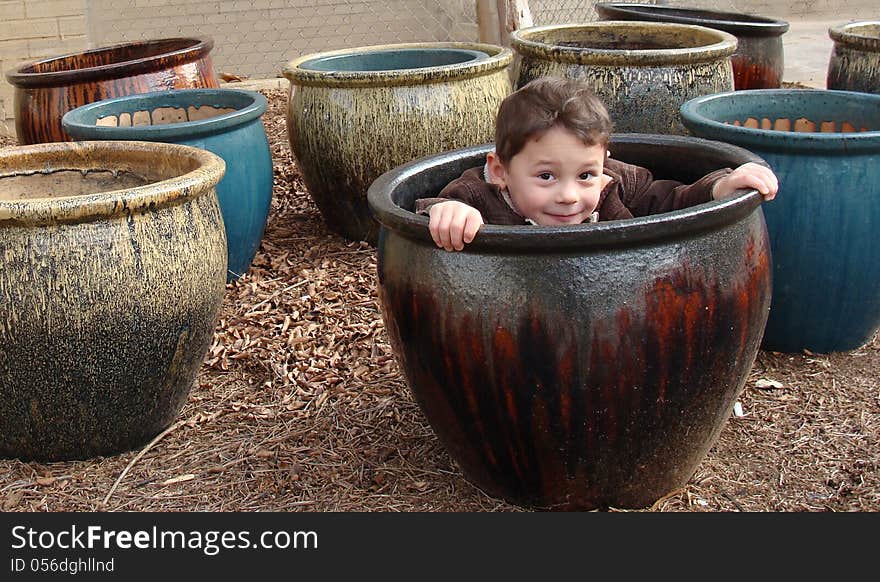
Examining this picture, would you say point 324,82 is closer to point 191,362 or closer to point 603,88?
point 603,88

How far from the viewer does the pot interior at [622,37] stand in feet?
15.5

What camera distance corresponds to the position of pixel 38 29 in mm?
6969

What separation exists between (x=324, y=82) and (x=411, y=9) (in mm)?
4996

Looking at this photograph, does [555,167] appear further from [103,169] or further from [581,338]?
[103,169]

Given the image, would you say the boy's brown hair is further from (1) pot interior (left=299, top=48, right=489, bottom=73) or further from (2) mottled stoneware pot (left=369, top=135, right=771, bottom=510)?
(1) pot interior (left=299, top=48, right=489, bottom=73)

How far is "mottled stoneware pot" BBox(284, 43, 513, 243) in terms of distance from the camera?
4297mm

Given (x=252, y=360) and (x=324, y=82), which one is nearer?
(x=252, y=360)

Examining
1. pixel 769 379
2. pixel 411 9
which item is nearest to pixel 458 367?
pixel 769 379

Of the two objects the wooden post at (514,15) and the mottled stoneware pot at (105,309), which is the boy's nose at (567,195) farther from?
the wooden post at (514,15)

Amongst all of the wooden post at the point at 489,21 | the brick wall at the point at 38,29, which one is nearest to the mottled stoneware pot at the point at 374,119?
the wooden post at the point at 489,21

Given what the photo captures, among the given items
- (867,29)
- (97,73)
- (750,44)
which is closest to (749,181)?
(97,73)

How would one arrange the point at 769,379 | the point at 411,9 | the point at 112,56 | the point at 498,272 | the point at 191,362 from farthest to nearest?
the point at 411,9 → the point at 112,56 → the point at 769,379 → the point at 191,362 → the point at 498,272

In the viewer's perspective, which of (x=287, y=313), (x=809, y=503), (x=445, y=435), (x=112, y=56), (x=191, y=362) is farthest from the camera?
(x=112, y=56)

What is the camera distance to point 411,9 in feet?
29.8
